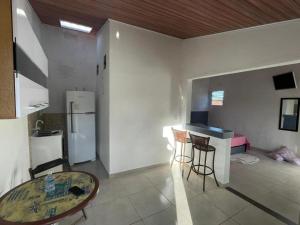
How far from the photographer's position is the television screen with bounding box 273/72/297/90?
14.6 feet

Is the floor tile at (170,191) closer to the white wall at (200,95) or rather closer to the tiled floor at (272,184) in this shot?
the tiled floor at (272,184)

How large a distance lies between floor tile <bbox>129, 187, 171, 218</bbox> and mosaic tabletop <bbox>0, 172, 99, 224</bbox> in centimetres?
118

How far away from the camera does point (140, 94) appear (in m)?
3.37

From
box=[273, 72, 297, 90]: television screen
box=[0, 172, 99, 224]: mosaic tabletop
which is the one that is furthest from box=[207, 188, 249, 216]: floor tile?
box=[273, 72, 297, 90]: television screen

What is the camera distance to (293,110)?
14.8ft

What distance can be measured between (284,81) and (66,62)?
594 cm

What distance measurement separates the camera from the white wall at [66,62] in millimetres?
3982

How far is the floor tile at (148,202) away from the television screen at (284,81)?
4600 millimetres

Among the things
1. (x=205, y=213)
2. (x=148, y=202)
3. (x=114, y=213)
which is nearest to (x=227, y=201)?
(x=205, y=213)

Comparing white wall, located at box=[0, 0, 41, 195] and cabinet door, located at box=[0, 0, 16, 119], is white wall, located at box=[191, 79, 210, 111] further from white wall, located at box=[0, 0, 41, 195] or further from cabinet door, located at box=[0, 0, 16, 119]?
cabinet door, located at box=[0, 0, 16, 119]

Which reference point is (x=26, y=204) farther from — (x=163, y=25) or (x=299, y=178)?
(x=299, y=178)

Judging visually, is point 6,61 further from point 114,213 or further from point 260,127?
point 260,127

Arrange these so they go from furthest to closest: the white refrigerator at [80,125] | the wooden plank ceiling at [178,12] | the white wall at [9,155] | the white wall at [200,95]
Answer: the white wall at [200,95] < the white refrigerator at [80,125] < the wooden plank ceiling at [178,12] < the white wall at [9,155]

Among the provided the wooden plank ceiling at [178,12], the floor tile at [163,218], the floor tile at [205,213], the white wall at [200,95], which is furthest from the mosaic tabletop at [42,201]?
the white wall at [200,95]
